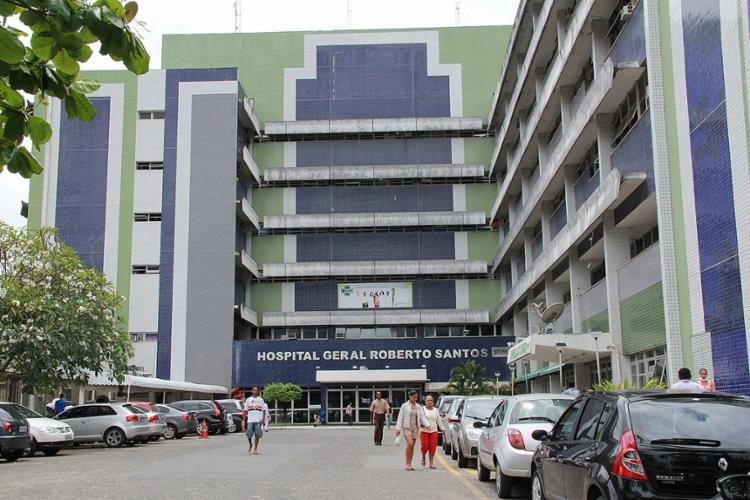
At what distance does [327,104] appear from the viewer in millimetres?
65812

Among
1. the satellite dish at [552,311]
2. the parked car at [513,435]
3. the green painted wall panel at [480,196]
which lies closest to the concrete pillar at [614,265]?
the satellite dish at [552,311]

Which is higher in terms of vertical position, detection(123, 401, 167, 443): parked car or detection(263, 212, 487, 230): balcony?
detection(263, 212, 487, 230): balcony

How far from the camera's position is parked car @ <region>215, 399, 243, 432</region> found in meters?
41.7

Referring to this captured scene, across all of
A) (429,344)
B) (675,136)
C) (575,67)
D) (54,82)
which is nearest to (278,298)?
(429,344)

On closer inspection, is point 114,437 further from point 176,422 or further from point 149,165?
point 149,165

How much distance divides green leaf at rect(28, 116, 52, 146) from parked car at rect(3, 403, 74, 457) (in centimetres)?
2063

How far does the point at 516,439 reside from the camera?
12.5 metres

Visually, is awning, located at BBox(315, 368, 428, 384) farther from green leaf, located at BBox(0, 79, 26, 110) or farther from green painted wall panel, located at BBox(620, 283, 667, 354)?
green leaf, located at BBox(0, 79, 26, 110)

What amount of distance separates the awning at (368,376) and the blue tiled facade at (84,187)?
17.2 metres

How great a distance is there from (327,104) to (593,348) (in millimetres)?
41362

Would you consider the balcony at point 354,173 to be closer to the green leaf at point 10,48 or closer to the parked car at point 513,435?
the parked car at point 513,435

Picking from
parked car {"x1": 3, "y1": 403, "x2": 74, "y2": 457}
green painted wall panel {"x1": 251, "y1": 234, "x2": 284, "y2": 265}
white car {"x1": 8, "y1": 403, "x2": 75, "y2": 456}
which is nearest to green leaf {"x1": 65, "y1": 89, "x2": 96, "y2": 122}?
parked car {"x1": 3, "y1": 403, "x2": 74, "y2": 457}

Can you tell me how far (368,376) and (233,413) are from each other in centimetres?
1771

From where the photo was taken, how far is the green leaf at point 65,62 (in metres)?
3.46
